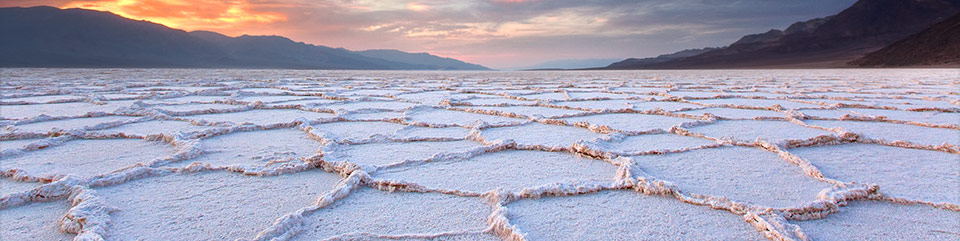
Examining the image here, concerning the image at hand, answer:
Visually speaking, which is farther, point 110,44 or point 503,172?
point 110,44

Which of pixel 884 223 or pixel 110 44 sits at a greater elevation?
pixel 110 44

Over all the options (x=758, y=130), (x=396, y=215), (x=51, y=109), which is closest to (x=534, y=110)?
(x=758, y=130)

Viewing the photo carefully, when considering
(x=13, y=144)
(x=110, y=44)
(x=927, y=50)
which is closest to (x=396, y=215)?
(x=13, y=144)

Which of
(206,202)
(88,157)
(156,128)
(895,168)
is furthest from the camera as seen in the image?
(156,128)

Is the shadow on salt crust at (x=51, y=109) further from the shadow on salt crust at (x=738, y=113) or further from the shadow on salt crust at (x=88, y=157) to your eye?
the shadow on salt crust at (x=738, y=113)

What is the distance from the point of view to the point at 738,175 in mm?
1154

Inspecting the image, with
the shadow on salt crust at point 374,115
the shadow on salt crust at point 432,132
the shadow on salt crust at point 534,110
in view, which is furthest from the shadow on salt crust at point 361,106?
the shadow on salt crust at point 432,132

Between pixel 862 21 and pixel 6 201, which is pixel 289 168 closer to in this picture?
pixel 6 201

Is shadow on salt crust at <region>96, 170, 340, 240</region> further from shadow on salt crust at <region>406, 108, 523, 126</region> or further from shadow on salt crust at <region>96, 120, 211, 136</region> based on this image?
shadow on salt crust at <region>406, 108, 523, 126</region>

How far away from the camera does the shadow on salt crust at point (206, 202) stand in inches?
32.1

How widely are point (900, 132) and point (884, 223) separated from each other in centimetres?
138

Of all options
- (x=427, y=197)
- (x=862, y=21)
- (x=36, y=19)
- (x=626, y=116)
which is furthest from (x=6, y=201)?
(x=36, y=19)

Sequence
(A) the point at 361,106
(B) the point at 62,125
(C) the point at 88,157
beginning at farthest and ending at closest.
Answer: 1. (A) the point at 361,106
2. (B) the point at 62,125
3. (C) the point at 88,157

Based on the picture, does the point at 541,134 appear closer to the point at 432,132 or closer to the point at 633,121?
the point at 432,132
